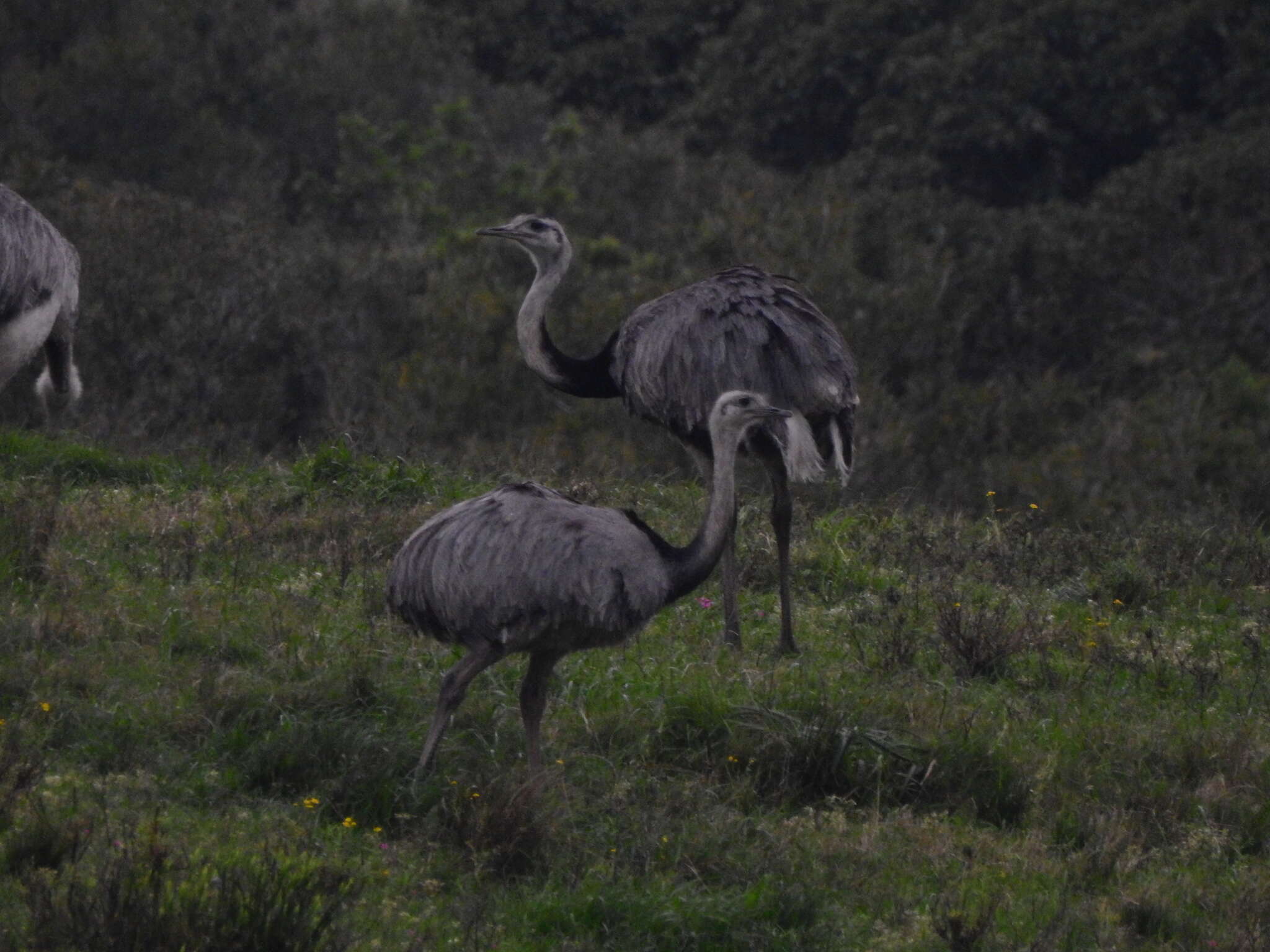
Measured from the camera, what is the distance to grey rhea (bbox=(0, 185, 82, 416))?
828cm

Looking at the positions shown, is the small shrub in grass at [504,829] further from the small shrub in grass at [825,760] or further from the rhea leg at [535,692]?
the small shrub in grass at [825,760]

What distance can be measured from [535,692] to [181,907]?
1746mm

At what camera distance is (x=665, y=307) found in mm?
8562

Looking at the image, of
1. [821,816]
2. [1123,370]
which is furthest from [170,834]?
[1123,370]

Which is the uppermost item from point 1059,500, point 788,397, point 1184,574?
point 788,397

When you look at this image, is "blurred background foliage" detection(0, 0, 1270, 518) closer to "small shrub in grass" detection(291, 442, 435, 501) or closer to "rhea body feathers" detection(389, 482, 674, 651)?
"small shrub in grass" detection(291, 442, 435, 501)

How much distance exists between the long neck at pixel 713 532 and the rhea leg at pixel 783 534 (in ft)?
3.95

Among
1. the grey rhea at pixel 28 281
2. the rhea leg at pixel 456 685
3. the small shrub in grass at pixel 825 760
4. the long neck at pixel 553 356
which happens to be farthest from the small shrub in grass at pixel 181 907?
the long neck at pixel 553 356

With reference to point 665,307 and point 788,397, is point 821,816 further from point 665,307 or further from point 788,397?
point 665,307

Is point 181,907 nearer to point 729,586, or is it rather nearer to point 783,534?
point 729,586

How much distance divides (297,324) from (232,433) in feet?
8.06

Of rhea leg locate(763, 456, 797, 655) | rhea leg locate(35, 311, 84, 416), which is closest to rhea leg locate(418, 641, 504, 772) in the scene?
rhea leg locate(763, 456, 797, 655)

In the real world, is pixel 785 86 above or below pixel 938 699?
above

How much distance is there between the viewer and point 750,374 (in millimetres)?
8133
